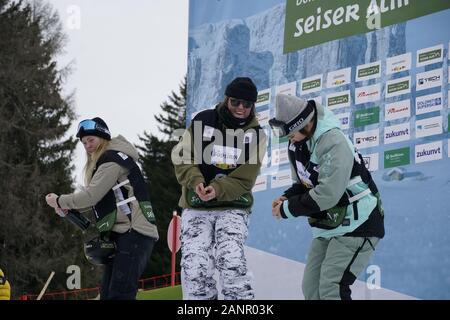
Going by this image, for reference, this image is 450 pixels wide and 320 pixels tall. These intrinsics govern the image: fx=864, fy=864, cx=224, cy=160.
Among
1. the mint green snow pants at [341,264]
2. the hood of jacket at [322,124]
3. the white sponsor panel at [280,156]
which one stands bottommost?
the mint green snow pants at [341,264]

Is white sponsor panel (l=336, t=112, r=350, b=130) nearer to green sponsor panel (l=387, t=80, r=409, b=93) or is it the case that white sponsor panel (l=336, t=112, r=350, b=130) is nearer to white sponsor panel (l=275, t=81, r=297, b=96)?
green sponsor panel (l=387, t=80, r=409, b=93)

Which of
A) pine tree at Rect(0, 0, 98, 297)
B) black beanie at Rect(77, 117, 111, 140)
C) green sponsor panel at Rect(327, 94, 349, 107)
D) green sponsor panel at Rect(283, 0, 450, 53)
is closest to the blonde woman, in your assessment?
black beanie at Rect(77, 117, 111, 140)

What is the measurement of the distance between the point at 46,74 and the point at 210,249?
1856 centimetres

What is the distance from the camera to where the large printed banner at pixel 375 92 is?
6.20 m

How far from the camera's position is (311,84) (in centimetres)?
706

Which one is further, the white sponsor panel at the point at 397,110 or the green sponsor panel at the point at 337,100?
the green sponsor panel at the point at 337,100

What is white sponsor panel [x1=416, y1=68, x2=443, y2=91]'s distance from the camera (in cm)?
619

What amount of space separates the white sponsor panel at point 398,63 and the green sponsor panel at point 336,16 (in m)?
0.27

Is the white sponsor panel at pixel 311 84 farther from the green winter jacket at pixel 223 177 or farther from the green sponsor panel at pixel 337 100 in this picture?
the green winter jacket at pixel 223 177

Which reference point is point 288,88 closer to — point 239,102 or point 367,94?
point 367,94

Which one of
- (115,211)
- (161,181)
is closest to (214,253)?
(115,211)

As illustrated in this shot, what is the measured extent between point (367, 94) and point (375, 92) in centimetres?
8

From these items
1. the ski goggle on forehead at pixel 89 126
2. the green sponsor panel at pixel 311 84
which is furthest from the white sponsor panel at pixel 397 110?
the ski goggle on forehead at pixel 89 126
